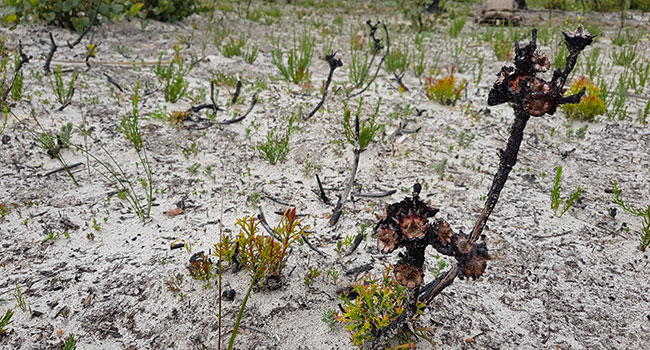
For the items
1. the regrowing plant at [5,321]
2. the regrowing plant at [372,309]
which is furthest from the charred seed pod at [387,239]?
the regrowing plant at [5,321]

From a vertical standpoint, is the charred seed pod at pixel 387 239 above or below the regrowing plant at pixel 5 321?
above

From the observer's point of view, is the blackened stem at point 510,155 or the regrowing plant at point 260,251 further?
the regrowing plant at point 260,251

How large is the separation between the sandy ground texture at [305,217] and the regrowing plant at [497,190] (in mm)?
660

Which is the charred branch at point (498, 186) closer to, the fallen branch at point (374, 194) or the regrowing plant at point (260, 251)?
the regrowing plant at point (260, 251)

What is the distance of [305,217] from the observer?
2.90m

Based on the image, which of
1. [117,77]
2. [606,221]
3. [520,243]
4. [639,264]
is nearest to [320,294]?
[520,243]

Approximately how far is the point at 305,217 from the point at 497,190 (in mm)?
1498

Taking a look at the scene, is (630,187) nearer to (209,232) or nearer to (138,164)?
(209,232)

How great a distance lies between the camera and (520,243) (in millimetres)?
2699

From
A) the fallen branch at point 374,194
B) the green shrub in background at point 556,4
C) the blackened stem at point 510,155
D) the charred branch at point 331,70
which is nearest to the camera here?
the blackened stem at point 510,155

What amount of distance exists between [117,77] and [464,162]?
4.08 meters

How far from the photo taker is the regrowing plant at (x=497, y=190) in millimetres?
1412

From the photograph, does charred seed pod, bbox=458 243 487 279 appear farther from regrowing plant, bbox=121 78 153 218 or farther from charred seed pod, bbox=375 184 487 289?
regrowing plant, bbox=121 78 153 218

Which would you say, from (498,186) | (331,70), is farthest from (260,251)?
(331,70)
